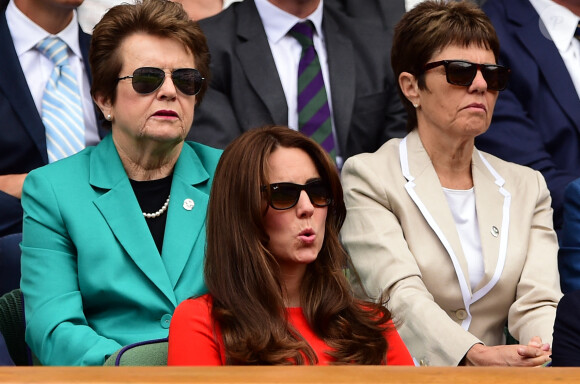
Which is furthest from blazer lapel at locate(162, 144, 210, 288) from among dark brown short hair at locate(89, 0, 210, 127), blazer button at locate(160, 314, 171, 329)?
dark brown short hair at locate(89, 0, 210, 127)

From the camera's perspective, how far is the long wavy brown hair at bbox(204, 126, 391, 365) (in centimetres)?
236

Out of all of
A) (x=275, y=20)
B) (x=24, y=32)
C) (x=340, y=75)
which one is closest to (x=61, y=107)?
(x=24, y=32)

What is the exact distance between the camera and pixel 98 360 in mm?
2736

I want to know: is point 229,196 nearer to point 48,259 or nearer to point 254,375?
point 48,259

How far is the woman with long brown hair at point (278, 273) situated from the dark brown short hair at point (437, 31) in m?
A: 1.24

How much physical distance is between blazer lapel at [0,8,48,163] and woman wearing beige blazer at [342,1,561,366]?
1.22m

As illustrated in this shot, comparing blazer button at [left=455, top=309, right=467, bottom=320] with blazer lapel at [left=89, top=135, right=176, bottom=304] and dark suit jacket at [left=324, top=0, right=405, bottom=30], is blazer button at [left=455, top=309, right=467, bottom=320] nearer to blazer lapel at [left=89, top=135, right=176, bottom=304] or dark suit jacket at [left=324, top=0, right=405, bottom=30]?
blazer lapel at [left=89, top=135, right=176, bottom=304]

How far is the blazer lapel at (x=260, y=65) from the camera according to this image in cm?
424

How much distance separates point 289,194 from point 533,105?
232cm

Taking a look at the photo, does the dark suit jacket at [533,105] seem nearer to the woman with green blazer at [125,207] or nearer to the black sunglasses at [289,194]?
the woman with green blazer at [125,207]

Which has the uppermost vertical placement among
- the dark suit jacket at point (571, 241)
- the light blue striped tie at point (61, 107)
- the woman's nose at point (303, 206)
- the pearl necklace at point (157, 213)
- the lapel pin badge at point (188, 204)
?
the light blue striped tie at point (61, 107)

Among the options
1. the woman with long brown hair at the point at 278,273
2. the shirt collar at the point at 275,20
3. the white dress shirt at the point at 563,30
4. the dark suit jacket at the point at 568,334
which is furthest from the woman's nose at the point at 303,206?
the white dress shirt at the point at 563,30

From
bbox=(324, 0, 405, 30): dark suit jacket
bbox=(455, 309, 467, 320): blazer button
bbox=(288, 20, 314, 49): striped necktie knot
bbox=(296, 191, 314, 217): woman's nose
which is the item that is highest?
bbox=(324, 0, 405, 30): dark suit jacket

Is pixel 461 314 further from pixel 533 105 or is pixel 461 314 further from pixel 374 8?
pixel 374 8
